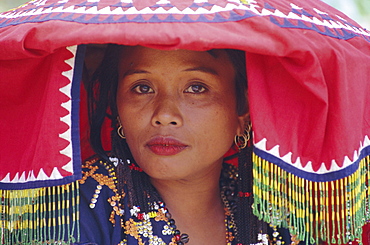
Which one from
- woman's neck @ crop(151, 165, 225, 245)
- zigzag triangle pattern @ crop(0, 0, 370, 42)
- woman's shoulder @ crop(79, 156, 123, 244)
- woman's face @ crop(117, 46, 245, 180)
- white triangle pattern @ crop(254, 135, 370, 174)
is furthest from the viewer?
woman's neck @ crop(151, 165, 225, 245)

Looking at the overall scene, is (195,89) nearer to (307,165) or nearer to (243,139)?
(243,139)

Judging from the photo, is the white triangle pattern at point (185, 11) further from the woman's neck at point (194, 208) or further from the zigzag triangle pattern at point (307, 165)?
the woman's neck at point (194, 208)

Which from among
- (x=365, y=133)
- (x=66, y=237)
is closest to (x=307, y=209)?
(x=365, y=133)

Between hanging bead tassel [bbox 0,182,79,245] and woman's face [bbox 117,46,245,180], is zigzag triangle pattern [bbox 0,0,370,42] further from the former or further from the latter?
hanging bead tassel [bbox 0,182,79,245]

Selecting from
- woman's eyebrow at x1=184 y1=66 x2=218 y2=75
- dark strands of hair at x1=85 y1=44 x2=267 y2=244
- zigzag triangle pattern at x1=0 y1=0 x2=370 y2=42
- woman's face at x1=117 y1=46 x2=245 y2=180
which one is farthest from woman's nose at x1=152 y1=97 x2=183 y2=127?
zigzag triangle pattern at x1=0 y1=0 x2=370 y2=42

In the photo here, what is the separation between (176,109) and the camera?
6.64 ft

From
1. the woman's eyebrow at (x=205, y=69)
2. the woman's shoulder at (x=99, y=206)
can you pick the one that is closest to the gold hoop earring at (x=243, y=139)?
the woman's eyebrow at (x=205, y=69)

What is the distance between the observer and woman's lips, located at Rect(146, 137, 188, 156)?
6.53 ft

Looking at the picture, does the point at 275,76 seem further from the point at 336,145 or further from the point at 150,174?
the point at 150,174

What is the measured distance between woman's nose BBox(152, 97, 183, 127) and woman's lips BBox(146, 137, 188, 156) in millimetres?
57

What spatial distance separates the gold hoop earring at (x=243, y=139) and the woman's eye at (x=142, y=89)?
0.41 meters

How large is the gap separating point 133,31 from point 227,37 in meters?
0.26

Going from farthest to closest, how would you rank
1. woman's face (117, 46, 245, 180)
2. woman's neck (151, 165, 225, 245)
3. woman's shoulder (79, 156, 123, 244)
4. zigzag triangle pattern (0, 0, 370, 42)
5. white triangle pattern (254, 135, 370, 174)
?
1. woman's neck (151, 165, 225, 245)
2. woman's face (117, 46, 245, 180)
3. woman's shoulder (79, 156, 123, 244)
4. white triangle pattern (254, 135, 370, 174)
5. zigzag triangle pattern (0, 0, 370, 42)

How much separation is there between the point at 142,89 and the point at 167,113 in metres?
0.19
